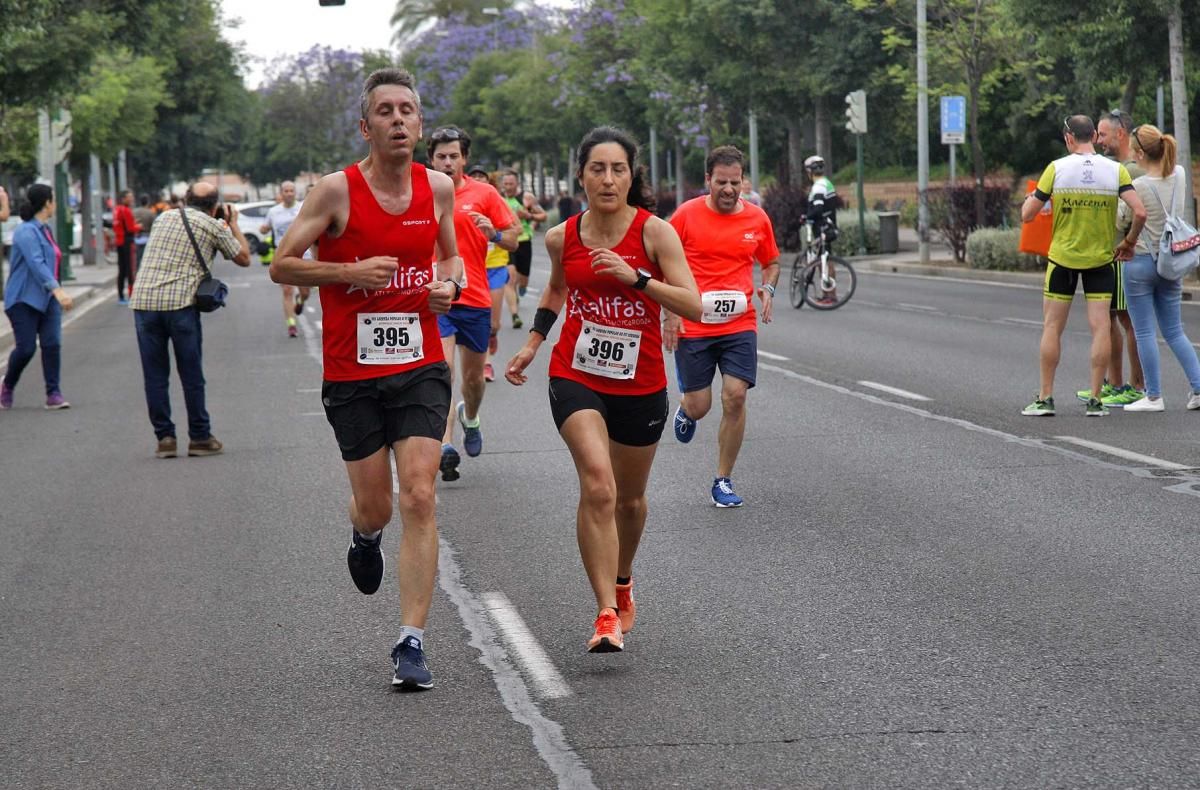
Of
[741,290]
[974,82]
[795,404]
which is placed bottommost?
[795,404]

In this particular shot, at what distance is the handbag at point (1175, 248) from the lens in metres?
11.8

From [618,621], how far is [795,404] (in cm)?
774

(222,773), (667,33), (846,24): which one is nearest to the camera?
(222,773)

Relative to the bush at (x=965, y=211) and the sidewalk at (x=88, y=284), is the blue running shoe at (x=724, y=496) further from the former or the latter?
the bush at (x=965, y=211)

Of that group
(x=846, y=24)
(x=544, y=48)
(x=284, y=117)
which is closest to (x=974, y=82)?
(x=846, y=24)

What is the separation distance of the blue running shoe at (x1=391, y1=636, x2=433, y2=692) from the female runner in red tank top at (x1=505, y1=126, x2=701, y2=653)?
619mm

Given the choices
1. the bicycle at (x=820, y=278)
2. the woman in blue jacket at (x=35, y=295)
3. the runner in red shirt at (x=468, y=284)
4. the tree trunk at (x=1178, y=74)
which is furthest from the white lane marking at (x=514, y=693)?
the tree trunk at (x=1178, y=74)

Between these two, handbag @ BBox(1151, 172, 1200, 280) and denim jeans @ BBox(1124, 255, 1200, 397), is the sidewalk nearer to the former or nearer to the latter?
denim jeans @ BBox(1124, 255, 1200, 397)

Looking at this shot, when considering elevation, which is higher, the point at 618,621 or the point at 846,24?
the point at 846,24

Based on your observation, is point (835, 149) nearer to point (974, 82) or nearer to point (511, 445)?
point (974, 82)

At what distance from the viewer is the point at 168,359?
11602mm

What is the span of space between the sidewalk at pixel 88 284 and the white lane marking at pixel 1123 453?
15641mm

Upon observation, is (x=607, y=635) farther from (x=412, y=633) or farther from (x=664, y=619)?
(x=664, y=619)

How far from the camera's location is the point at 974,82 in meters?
33.2
